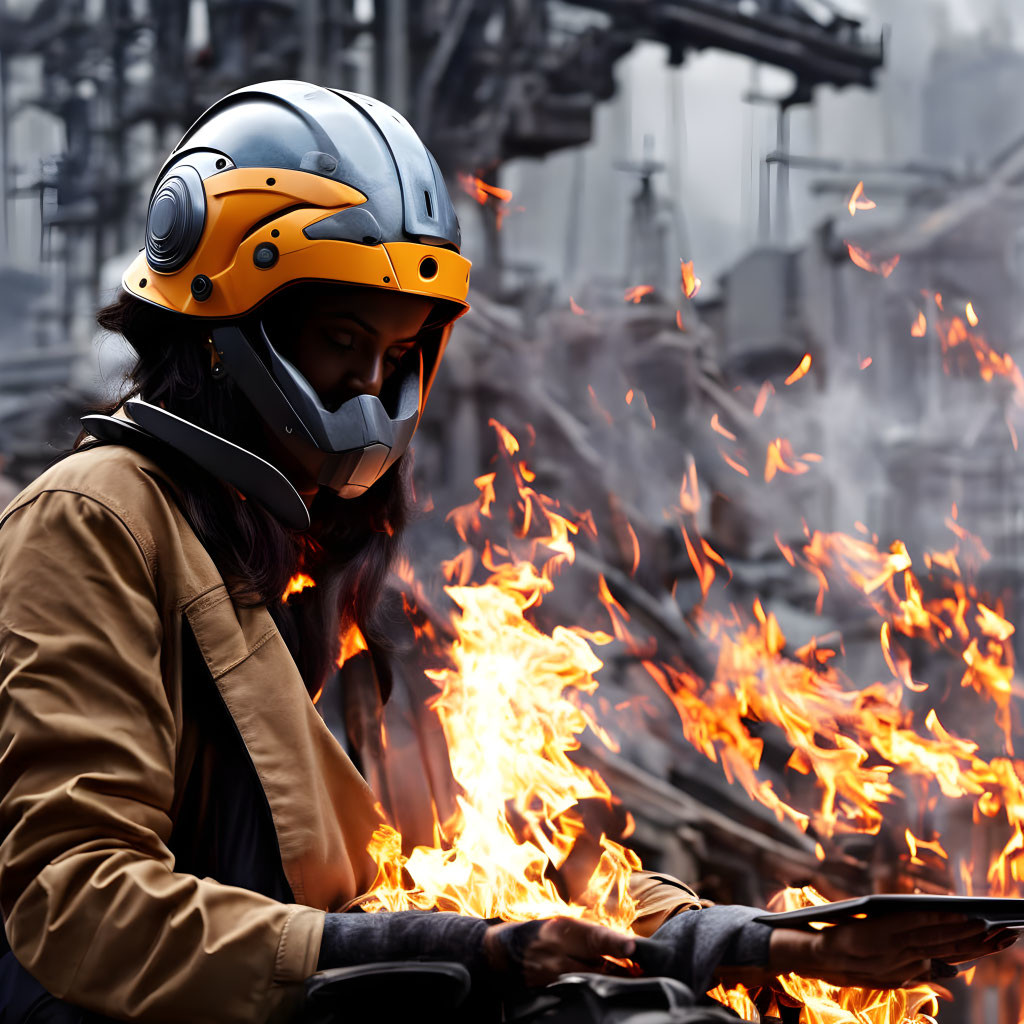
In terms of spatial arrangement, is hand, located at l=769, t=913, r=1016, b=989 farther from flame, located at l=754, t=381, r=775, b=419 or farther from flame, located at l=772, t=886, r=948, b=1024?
flame, located at l=754, t=381, r=775, b=419

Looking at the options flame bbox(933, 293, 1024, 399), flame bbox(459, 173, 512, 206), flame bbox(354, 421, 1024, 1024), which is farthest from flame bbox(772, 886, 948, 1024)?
flame bbox(459, 173, 512, 206)

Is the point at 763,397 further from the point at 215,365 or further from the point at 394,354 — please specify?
the point at 215,365

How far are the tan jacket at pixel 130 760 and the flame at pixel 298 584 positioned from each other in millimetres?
230

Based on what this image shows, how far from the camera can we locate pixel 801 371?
7449 millimetres

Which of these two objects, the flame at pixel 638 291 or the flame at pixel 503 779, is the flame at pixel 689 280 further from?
the flame at pixel 503 779

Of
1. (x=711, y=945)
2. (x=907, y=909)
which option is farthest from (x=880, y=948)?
(x=711, y=945)

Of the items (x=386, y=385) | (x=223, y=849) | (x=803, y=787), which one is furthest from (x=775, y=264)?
(x=223, y=849)

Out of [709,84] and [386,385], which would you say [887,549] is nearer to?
[709,84]

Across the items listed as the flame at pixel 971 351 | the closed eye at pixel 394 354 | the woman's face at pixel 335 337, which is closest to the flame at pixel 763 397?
the flame at pixel 971 351

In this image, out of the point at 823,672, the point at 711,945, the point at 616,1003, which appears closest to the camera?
the point at 616,1003

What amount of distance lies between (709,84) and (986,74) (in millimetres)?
1558

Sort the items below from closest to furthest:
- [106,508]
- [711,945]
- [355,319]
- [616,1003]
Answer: [616,1003], [711,945], [106,508], [355,319]

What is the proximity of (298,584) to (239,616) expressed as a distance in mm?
296

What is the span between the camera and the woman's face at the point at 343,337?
1830mm
